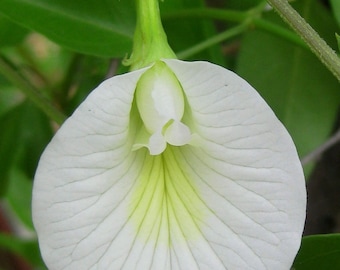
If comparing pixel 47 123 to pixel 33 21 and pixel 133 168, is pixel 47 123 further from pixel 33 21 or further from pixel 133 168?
pixel 133 168

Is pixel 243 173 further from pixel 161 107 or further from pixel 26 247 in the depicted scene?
pixel 26 247

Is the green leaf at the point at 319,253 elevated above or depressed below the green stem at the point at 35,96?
below

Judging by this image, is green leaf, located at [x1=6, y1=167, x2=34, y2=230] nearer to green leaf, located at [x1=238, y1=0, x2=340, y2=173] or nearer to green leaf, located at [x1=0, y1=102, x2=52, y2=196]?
green leaf, located at [x1=0, y1=102, x2=52, y2=196]

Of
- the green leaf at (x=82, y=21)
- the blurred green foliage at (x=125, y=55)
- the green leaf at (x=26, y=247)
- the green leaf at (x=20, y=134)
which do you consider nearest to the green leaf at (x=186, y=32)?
the blurred green foliage at (x=125, y=55)

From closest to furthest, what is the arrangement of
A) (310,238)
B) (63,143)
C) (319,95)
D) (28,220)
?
(63,143) → (310,238) → (319,95) → (28,220)

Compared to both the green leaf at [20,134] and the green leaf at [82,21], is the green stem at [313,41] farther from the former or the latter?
the green leaf at [20,134]

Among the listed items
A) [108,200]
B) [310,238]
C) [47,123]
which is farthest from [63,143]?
[47,123]
